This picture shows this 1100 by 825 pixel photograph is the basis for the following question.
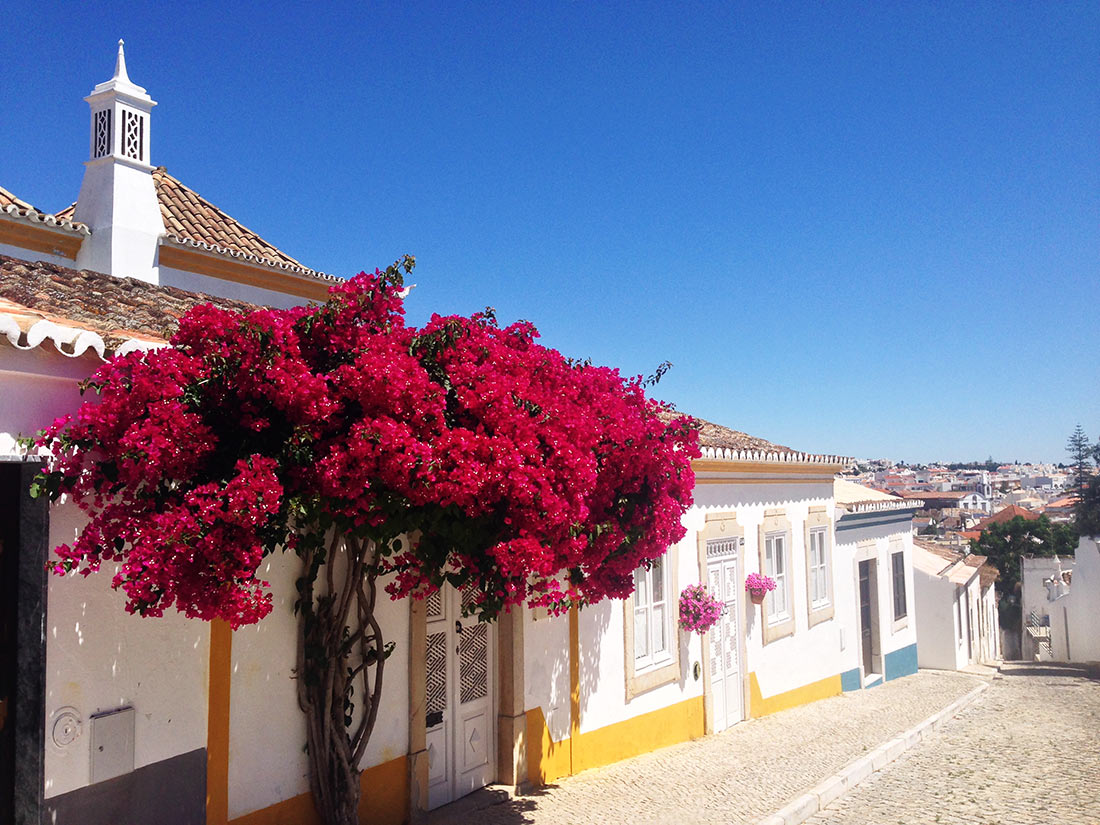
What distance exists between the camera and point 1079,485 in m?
59.6

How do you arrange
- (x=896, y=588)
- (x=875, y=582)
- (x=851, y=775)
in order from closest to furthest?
(x=851, y=775), (x=875, y=582), (x=896, y=588)

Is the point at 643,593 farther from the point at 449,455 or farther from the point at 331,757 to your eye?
the point at 449,455

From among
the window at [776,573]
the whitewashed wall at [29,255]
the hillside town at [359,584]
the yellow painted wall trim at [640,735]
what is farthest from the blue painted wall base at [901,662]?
the whitewashed wall at [29,255]

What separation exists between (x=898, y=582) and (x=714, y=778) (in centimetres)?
1164

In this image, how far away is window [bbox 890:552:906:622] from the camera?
1814 cm

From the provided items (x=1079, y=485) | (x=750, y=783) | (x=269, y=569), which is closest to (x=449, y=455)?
(x=269, y=569)

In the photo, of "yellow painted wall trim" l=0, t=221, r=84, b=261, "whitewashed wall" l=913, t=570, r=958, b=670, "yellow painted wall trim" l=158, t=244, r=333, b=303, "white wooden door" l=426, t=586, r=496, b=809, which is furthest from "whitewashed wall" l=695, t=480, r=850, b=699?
"yellow painted wall trim" l=0, t=221, r=84, b=261

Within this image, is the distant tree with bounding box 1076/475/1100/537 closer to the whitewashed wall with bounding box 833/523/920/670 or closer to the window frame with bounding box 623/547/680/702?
the whitewashed wall with bounding box 833/523/920/670

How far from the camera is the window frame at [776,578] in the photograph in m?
12.3

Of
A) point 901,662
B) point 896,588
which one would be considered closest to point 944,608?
point 901,662

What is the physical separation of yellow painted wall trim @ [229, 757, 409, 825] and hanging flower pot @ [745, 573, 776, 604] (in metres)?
6.51

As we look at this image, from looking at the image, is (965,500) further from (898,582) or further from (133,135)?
(133,135)

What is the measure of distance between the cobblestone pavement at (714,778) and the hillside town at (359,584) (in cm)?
6

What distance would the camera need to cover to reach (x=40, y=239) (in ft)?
36.1
